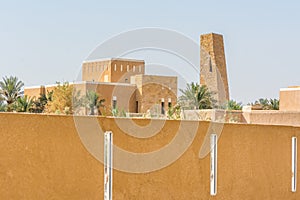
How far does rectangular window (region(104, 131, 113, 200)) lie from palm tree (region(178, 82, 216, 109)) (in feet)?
85.8

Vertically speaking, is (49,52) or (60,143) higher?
(49,52)

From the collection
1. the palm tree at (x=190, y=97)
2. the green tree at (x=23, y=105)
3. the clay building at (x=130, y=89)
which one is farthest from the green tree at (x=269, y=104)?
the green tree at (x=23, y=105)

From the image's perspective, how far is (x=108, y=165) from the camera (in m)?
6.59

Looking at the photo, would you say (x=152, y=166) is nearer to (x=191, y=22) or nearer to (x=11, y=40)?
(x=191, y=22)

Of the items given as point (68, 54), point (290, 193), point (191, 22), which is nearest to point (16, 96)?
point (68, 54)

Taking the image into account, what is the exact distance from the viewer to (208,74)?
39750 millimetres

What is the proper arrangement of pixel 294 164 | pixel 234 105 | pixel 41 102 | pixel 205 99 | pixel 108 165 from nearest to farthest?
pixel 108 165, pixel 294 164, pixel 205 99, pixel 234 105, pixel 41 102

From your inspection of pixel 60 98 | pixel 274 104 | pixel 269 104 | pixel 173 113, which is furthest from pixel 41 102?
pixel 173 113

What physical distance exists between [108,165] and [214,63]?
33.1 m

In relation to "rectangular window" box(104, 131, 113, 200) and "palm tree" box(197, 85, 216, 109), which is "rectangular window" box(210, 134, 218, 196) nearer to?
"rectangular window" box(104, 131, 113, 200)

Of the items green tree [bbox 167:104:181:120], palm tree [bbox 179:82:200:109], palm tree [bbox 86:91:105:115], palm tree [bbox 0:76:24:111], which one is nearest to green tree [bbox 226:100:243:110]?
palm tree [bbox 179:82:200:109]

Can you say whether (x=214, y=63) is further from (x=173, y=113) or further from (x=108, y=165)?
(x=108, y=165)

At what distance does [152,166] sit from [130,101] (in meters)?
35.6

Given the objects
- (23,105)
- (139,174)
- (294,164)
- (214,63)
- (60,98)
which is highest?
(214,63)
